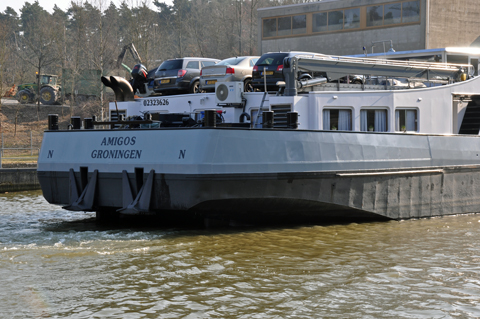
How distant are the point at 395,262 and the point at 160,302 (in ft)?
11.5

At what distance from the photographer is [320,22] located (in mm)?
29453

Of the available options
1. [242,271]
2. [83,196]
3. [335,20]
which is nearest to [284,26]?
[335,20]

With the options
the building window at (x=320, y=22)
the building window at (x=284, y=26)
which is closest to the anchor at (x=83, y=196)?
the building window at (x=320, y=22)

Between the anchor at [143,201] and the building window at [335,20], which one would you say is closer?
the anchor at [143,201]

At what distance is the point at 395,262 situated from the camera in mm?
7969

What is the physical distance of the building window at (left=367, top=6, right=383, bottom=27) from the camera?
1097 inches

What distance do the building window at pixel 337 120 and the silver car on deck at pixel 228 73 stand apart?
3062 millimetres

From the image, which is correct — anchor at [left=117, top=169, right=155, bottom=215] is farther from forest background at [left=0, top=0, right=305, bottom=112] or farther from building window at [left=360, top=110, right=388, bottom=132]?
forest background at [left=0, top=0, right=305, bottom=112]

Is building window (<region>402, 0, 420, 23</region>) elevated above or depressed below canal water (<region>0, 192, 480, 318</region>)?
above

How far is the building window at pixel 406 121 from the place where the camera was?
38.0 feet

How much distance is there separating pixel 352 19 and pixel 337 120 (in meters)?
18.8

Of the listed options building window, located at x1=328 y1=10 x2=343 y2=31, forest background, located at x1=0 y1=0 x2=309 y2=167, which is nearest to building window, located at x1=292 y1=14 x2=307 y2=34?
building window, located at x1=328 y1=10 x2=343 y2=31

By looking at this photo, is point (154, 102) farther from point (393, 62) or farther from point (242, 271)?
point (242, 271)

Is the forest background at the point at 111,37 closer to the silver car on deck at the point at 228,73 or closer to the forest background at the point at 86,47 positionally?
the forest background at the point at 86,47
